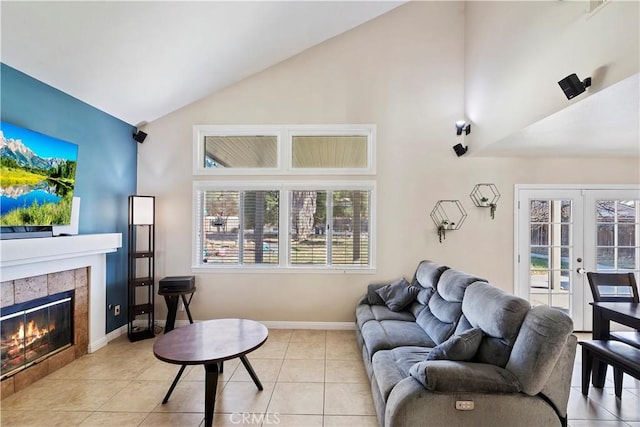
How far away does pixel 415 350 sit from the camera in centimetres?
255

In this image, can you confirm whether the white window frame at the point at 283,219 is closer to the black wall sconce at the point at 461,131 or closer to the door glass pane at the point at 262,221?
the door glass pane at the point at 262,221

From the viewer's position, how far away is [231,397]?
2604 millimetres

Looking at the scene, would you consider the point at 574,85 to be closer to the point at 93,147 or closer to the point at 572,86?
the point at 572,86

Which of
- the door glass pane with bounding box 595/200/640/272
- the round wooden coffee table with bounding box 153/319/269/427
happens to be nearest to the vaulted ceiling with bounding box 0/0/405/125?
the round wooden coffee table with bounding box 153/319/269/427

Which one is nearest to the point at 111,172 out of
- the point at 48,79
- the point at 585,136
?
the point at 48,79

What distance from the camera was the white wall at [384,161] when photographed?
412cm

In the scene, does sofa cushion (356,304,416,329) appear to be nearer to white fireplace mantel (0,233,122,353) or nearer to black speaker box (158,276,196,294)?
black speaker box (158,276,196,294)

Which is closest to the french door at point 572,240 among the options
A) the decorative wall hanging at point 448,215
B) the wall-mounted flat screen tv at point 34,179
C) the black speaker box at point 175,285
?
the decorative wall hanging at point 448,215

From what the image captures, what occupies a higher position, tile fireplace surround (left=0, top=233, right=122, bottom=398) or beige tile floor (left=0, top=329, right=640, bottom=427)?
tile fireplace surround (left=0, top=233, right=122, bottom=398)

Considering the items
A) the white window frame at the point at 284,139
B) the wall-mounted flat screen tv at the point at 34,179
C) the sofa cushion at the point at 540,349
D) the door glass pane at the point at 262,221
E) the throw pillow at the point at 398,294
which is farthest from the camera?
the door glass pane at the point at 262,221

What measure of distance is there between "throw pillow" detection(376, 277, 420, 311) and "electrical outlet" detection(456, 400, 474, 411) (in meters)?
1.75

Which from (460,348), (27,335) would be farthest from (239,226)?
(460,348)

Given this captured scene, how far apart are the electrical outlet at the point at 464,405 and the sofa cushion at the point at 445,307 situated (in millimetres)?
786

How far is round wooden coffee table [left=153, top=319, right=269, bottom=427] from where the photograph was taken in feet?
7.21
